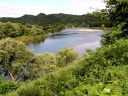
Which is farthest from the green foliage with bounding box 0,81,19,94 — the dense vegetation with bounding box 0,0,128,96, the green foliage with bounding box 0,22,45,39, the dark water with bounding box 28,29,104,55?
the green foliage with bounding box 0,22,45,39

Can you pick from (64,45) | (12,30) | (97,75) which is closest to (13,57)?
(97,75)

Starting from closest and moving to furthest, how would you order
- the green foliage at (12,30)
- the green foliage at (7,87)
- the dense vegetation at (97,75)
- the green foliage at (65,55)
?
1. the dense vegetation at (97,75)
2. the green foliage at (7,87)
3. the green foliage at (65,55)
4. the green foliage at (12,30)

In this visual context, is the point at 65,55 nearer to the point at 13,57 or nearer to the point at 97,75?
the point at 13,57

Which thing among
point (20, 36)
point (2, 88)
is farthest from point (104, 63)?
point (20, 36)

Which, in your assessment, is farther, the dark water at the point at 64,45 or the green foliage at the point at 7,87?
the dark water at the point at 64,45

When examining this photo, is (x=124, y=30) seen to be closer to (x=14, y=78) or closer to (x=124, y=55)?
(x=124, y=55)

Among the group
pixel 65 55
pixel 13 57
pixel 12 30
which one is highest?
pixel 13 57

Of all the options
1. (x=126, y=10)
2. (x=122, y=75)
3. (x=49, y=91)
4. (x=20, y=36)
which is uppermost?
(x=126, y=10)

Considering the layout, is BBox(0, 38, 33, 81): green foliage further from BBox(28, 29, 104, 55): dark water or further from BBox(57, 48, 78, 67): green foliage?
BBox(28, 29, 104, 55): dark water

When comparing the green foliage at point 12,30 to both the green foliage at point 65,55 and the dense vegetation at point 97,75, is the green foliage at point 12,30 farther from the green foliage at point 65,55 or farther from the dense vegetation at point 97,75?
the dense vegetation at point 97,75

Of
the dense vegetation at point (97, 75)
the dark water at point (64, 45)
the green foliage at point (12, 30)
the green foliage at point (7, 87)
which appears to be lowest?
the dark water at point (64, 45)

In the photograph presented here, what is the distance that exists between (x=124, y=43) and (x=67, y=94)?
4822 millimetres

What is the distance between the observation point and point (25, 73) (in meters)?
51.8

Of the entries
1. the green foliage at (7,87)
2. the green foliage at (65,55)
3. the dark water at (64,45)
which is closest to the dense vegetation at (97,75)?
the green foliage at (7,87)
